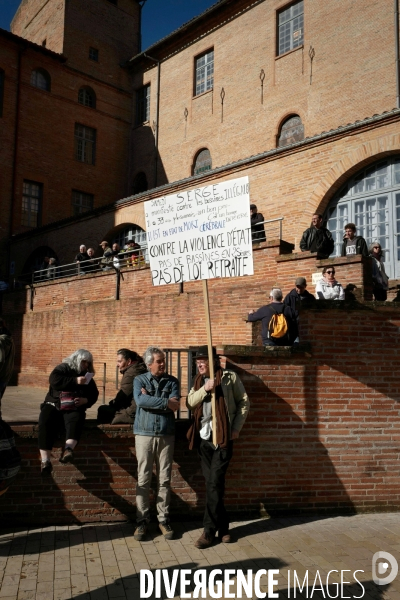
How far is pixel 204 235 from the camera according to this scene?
5859 millimetres

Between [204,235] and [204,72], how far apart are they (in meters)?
21.4

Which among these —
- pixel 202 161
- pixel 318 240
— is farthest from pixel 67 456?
pixel 202 161

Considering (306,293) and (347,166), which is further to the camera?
(347,166)

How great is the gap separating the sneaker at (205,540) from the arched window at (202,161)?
67.1ft

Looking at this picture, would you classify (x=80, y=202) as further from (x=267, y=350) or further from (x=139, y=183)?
(x=267, y=350)

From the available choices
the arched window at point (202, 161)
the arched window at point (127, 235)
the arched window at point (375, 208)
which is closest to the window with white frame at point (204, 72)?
the arched window at point (202, 161)

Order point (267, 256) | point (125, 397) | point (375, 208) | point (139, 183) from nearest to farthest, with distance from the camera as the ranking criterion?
point (125, 397) → point (267, 256) → point (375, 208) → point (139, 183)

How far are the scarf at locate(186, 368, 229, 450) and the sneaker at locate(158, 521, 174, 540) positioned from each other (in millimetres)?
832

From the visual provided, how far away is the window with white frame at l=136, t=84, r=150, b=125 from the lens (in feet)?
92.7

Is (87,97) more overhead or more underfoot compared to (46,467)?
more overhead

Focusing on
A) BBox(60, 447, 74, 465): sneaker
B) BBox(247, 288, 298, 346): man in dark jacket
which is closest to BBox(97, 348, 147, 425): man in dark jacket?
BBox(60, 447, 74, 465): sneaker

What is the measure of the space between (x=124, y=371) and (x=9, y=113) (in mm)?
22289

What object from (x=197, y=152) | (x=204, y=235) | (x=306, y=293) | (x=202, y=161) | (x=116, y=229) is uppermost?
(x=197, y=152)

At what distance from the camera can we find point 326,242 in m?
10.1
